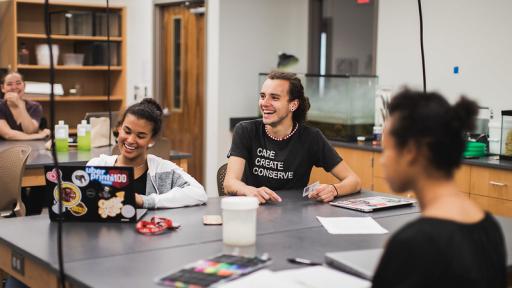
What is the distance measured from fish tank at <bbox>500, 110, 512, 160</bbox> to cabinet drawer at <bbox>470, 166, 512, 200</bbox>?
0.24 m

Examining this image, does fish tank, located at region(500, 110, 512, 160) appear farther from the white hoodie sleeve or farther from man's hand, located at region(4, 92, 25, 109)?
man's hand, located at region(4, 92, 25, 109)

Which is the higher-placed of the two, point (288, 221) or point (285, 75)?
point (285, 75)

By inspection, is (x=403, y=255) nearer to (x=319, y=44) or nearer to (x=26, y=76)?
(x=319, y=44)

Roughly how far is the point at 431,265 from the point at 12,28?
244 inches

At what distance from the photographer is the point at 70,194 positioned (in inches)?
102

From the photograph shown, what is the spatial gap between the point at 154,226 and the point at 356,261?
776 mm

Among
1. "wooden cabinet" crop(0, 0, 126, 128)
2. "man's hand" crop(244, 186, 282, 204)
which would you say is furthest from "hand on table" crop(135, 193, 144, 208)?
"wooden cabinet" crop(0, 0, 126, 128)

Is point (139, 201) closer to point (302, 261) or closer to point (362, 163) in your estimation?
point (302, 261)

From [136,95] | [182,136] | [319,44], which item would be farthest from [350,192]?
[136,95]

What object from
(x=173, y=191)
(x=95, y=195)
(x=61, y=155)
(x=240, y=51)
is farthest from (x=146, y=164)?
(x=240, y=51)

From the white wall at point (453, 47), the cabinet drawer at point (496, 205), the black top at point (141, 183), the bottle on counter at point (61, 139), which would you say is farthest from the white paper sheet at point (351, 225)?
the bottle on counter at point (61, 139)

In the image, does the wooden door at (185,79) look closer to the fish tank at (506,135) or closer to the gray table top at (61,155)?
the gray table top at (61,155)

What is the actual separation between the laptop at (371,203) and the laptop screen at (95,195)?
92 cm

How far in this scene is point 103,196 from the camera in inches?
101
